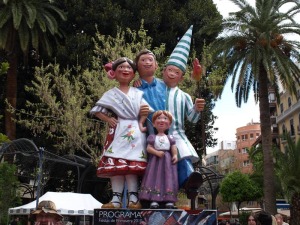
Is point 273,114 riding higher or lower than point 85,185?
higher

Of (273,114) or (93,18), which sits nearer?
(93,18)

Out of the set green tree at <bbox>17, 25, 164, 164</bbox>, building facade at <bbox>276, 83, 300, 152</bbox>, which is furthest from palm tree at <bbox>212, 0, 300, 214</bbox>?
building facade at <bbox>276, 83, 300, 152</bbox>

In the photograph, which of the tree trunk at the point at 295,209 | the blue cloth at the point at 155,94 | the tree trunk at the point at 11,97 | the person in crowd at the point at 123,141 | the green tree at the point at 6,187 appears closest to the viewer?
the person in crowd at the point at 123,141

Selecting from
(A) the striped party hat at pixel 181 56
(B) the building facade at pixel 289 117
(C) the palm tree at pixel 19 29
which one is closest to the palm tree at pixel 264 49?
(C) the palm tree at pixel 19 29

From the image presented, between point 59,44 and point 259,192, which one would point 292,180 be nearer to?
point 259,192

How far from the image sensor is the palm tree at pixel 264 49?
1848 centimetres

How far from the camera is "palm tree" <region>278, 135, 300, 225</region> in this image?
653 inches

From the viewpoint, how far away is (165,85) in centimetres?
653

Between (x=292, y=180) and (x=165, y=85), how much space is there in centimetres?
1161

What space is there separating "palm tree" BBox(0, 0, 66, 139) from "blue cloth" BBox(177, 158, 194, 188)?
13.7 m

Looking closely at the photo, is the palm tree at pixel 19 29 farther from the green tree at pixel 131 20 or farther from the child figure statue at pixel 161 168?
the child figure statue at pixel 161 168

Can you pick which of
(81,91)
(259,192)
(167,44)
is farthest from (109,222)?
(259,192)

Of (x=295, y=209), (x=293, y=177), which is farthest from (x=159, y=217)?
(x=295, y=209)

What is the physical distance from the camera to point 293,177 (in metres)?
16.6
